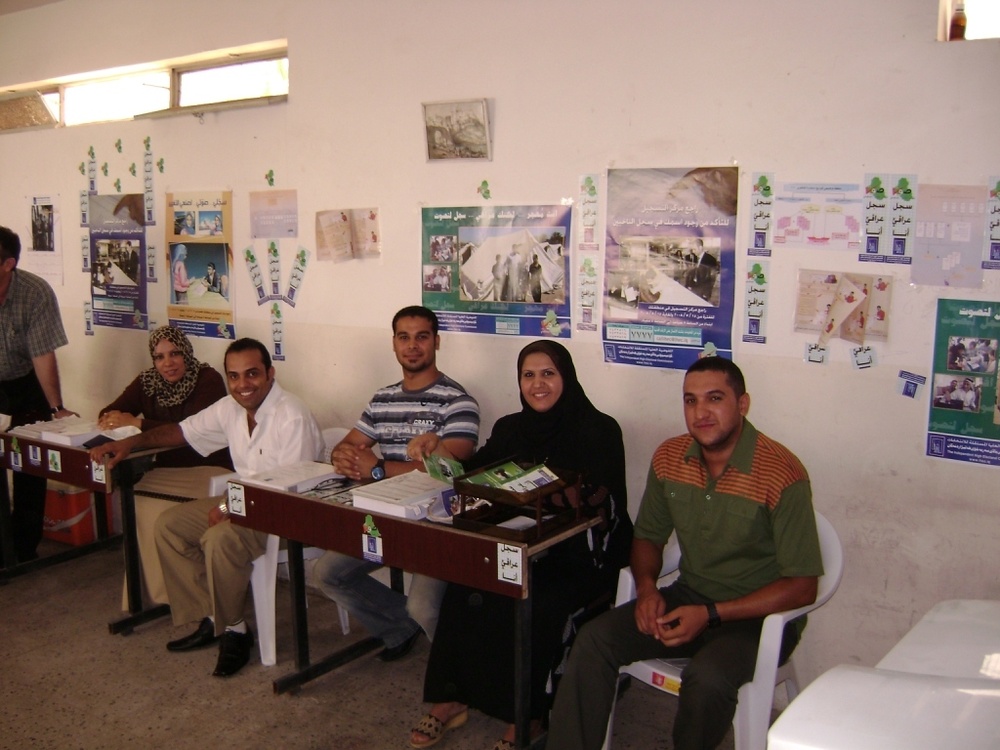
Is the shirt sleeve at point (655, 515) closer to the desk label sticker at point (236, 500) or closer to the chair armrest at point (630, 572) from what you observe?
the chair armrest at point (630, 572)

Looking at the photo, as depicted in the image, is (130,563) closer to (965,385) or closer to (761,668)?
(761,668)

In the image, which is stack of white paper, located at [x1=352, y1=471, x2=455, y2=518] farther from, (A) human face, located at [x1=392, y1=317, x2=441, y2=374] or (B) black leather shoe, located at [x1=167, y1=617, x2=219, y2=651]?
(B) black leather shoe, located at [x1=167, y1=617, x2=219, y2=651]

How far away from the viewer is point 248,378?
3.44 metres

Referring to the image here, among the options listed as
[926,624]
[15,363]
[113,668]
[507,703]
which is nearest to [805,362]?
[926,624]

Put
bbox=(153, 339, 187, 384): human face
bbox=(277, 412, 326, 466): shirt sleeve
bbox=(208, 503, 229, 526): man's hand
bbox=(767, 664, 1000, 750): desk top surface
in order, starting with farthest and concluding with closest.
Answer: bbox=(153, 339, 187, 384): human face → bbox=(277, 412, 326, 466): shirt sleeve → bbox=(208, 503, 229, 526): man's hand → bbox=(767, 664, 1000, 750): desk top surface

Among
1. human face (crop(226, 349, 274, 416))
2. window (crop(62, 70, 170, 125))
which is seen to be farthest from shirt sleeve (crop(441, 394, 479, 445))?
window (crop(62, 70, 170, 125))

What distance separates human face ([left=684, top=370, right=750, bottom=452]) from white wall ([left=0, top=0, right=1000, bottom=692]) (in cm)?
43

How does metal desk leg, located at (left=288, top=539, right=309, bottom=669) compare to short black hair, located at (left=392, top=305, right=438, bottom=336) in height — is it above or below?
below

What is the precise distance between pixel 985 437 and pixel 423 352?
189 centimetres

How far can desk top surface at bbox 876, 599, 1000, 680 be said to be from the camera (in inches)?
57.9

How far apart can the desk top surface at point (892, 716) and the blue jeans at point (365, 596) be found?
2120mm

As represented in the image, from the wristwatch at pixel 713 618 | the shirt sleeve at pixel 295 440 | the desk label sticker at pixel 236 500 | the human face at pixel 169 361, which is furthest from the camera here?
the human face at pixel 169 361

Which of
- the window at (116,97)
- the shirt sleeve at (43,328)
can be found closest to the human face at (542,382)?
the shirt sleeve at (43,328)

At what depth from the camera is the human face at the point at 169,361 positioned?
3.88 metres
